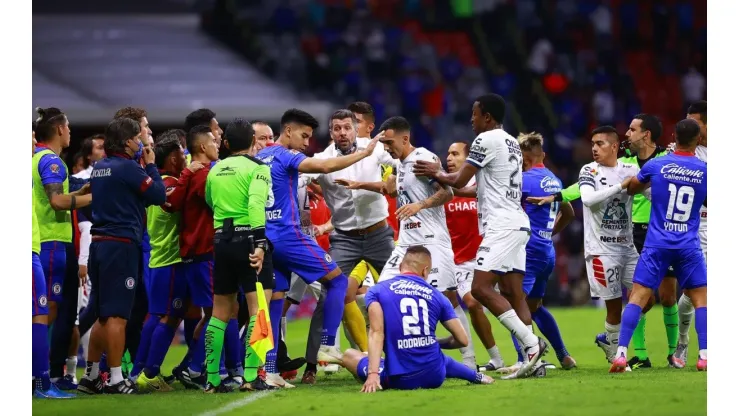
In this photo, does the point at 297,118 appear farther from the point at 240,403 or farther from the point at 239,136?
the point at 240,403

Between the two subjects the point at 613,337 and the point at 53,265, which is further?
the point at 613,337

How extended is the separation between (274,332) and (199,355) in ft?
2.69

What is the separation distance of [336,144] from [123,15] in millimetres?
15743

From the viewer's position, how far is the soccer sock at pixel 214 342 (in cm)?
834

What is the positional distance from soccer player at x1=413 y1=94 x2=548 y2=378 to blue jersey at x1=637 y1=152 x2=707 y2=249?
1.10m

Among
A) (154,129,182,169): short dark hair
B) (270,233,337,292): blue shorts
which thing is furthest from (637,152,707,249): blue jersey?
(154,129,182,169): short dark hair

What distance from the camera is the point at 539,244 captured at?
10180 mm

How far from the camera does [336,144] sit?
1014 centimetres

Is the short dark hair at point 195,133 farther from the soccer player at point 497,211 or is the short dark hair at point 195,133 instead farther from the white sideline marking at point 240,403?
the white sideline marking at point 240,403

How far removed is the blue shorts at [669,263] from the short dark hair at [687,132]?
89 cm

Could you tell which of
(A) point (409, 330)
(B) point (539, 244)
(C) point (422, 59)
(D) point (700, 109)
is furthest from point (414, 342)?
(C) point (422, 59)

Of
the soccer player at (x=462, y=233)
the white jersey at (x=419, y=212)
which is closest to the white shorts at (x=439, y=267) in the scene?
the white jersey at (x=419, y=212)

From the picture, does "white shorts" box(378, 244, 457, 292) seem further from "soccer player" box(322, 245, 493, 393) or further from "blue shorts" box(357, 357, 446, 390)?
"blue shorts" box(357, 357, 446, 390)

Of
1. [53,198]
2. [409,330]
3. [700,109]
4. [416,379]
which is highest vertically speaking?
[700,109]
